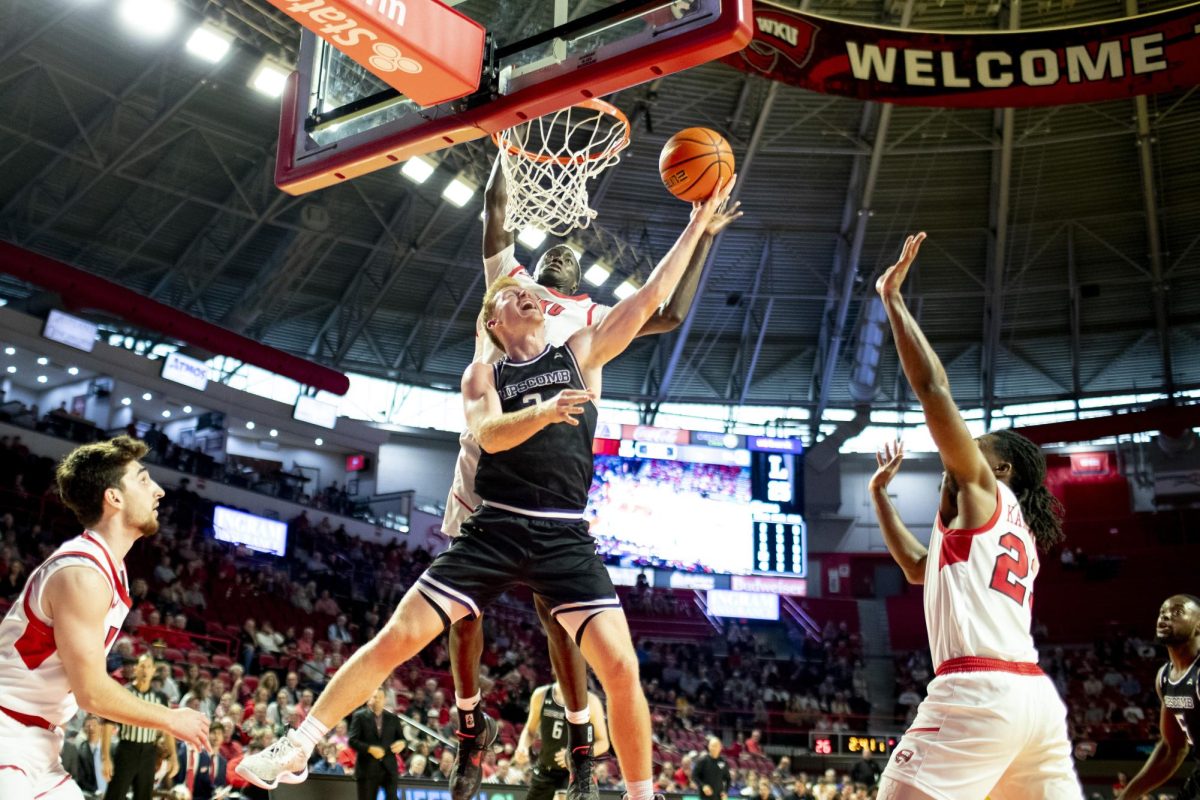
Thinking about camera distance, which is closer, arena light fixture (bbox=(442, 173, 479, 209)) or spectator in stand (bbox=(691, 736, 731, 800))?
spectator in stand (bbox=(691, 736, 731, 800))

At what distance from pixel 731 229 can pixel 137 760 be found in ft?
69.8

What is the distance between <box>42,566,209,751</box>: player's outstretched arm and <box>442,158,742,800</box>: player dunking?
6.71ft

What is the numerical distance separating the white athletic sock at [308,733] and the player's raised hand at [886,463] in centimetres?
276

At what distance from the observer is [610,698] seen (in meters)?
4.85

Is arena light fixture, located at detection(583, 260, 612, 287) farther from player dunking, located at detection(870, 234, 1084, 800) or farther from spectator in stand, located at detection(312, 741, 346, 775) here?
player dunking, located at detection(870, 234, 1084, 800)

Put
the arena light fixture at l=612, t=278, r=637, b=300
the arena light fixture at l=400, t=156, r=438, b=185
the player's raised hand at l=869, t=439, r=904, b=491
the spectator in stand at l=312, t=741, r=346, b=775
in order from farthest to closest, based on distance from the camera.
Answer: the arena light fixture at l=612, t=278, r=637, b=300, the arena light fixture at l=400, t=156, r=438, b=185, the spectator in stand at l=312, t=741, r=346, b=775, the player's raised hand at l=869, t=439, r=904, b=491

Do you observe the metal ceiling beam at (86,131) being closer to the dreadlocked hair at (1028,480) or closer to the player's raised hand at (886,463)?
the player's raised hand at (886,463)

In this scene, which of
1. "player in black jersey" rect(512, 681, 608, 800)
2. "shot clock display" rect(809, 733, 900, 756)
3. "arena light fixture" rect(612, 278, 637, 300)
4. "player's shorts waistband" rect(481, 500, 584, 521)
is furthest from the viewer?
"arena light fixture" rect(612, 278, 637, 300)

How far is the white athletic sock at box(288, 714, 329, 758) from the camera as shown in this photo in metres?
4.50

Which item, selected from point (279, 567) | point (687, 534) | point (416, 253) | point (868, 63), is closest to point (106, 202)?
point (416, 253)

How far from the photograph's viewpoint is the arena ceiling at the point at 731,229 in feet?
74.4

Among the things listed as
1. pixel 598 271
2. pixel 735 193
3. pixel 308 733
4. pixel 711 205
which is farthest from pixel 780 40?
pixel 308 733

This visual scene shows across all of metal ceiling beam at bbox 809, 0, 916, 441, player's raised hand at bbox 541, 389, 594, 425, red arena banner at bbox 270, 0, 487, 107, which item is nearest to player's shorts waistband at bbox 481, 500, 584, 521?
player's raised hand at bbox 541, 389, 594, 425

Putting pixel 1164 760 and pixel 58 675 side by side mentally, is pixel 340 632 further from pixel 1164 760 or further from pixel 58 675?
pixel 58 675
